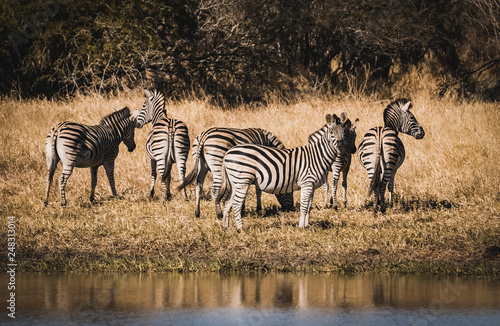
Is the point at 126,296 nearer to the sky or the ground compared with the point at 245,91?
nearer to the ground

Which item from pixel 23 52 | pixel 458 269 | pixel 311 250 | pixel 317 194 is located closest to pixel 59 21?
pixel 23 52

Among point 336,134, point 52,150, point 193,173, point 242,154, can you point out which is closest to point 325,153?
point 336,134

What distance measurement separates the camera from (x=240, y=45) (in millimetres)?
25062

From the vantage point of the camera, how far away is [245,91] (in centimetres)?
2544

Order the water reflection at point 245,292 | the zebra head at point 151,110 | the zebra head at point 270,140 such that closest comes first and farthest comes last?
the water reflection at point 245,292 < the zebra head at point 270,140 < the zebra head at point 151,110

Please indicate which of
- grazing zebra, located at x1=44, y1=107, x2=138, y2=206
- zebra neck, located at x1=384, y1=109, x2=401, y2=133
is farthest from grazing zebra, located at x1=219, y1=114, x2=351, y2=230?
grazing zebra, located at x1=44, y1=107, x2=138, y2=206

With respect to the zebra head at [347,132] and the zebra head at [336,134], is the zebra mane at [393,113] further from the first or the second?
the zebra head at [336,134]

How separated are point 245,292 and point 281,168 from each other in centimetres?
334

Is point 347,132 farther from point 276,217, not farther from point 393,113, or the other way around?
point 393,113

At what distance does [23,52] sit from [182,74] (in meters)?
5.54

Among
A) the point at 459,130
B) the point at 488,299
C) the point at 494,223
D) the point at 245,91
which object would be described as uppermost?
the point at 245,91

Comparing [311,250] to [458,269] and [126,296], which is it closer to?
[458,269]

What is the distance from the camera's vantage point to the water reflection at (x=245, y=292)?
245 inches

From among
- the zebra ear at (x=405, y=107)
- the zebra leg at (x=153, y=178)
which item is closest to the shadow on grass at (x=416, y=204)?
the zebra ear at (x=405, y=107)
